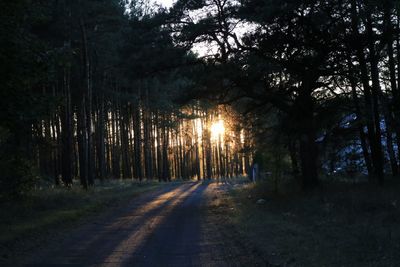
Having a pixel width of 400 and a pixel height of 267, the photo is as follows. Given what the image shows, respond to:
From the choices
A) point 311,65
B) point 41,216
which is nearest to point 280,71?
point 311,65

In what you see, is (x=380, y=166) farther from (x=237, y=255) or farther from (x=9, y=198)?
(x=9, y=198)

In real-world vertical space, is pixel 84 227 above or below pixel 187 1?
below

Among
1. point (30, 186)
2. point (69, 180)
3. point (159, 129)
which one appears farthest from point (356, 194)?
point (159, 129)

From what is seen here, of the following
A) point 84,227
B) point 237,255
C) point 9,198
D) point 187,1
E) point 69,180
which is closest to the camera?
point 237,255

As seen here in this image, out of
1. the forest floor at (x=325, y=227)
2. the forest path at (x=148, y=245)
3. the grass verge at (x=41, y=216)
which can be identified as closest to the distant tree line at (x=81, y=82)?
the grass verge at (x=41, y=216)

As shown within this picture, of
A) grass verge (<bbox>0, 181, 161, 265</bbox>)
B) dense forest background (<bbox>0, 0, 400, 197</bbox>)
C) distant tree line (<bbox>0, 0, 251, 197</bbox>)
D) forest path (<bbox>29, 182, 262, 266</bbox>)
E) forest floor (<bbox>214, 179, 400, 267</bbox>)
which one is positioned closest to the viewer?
forest floor (<bbox>214, 179, 400, 267</bbox>)

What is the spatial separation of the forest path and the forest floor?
2.10 ft

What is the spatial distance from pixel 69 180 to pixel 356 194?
20063 mm

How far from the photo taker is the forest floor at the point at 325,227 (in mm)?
9039

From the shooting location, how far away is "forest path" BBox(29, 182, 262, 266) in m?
9.98

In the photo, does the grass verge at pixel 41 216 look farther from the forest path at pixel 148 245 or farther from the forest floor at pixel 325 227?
the forest floor at pixel 325 227

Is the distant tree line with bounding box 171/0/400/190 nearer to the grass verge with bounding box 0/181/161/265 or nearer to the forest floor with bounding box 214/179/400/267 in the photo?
the forest floor with bounding box 214/179/400/267

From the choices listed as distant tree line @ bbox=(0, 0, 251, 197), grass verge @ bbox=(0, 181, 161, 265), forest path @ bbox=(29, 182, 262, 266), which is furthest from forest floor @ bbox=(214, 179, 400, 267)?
distant tree line @ bbox=(0, 0, 251, 197)

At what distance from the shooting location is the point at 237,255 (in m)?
10.4
